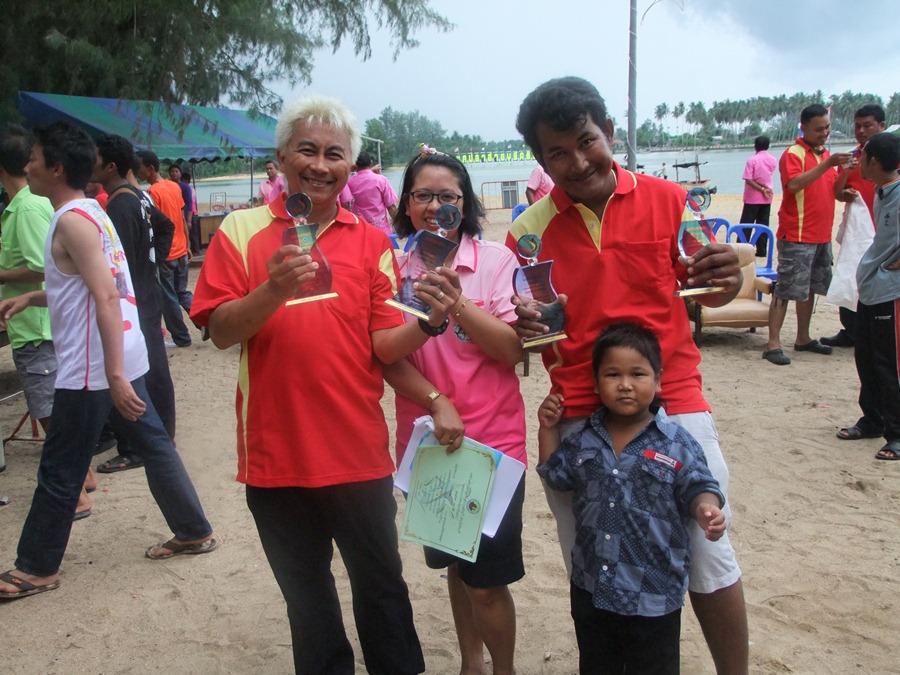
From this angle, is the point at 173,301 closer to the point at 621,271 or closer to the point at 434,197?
the point at 434,197

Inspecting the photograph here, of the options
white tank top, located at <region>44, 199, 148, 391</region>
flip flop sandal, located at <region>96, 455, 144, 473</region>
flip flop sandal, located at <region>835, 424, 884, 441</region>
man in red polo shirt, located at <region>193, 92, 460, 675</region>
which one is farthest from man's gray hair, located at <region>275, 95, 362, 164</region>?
flip flop sandal, located at <region>835, 424, 884, 441</region>

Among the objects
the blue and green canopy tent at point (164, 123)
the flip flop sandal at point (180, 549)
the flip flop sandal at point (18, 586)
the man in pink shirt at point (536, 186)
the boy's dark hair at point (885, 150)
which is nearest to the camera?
the flip flop sandal at point (18, 586)

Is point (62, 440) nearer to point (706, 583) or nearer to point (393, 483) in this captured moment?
point (393, 483)

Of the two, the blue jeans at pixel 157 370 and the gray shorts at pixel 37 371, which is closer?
the gray shorts at pixel 37 371

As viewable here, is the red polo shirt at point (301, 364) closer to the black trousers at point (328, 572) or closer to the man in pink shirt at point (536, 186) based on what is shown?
the black trousers at point (328, 572)

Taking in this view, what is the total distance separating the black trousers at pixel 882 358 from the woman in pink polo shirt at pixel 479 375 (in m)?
3.43

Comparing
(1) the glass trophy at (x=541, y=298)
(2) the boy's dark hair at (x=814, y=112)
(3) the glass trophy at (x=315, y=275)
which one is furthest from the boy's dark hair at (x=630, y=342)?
(2) the boy's dark hair at (x=814, y=112)

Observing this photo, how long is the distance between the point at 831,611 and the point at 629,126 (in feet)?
22.6

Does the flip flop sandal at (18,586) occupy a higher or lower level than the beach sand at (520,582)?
higher

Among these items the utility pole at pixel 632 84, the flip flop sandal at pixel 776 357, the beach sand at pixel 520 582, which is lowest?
Result: the beach sand at pixel 520 582

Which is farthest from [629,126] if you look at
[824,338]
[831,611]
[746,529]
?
[831,611]

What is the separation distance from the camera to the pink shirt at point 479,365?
225 centimetres

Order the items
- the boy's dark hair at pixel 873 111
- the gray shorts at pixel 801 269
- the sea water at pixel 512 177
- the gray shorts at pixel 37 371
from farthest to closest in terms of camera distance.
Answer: the sea water at pixel 512 177, the gray shorts at pixel 801 269, the boy's dark hair at pixel 873 111, the gray shorts at pixel 37 371

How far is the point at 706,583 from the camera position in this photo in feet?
6.69
